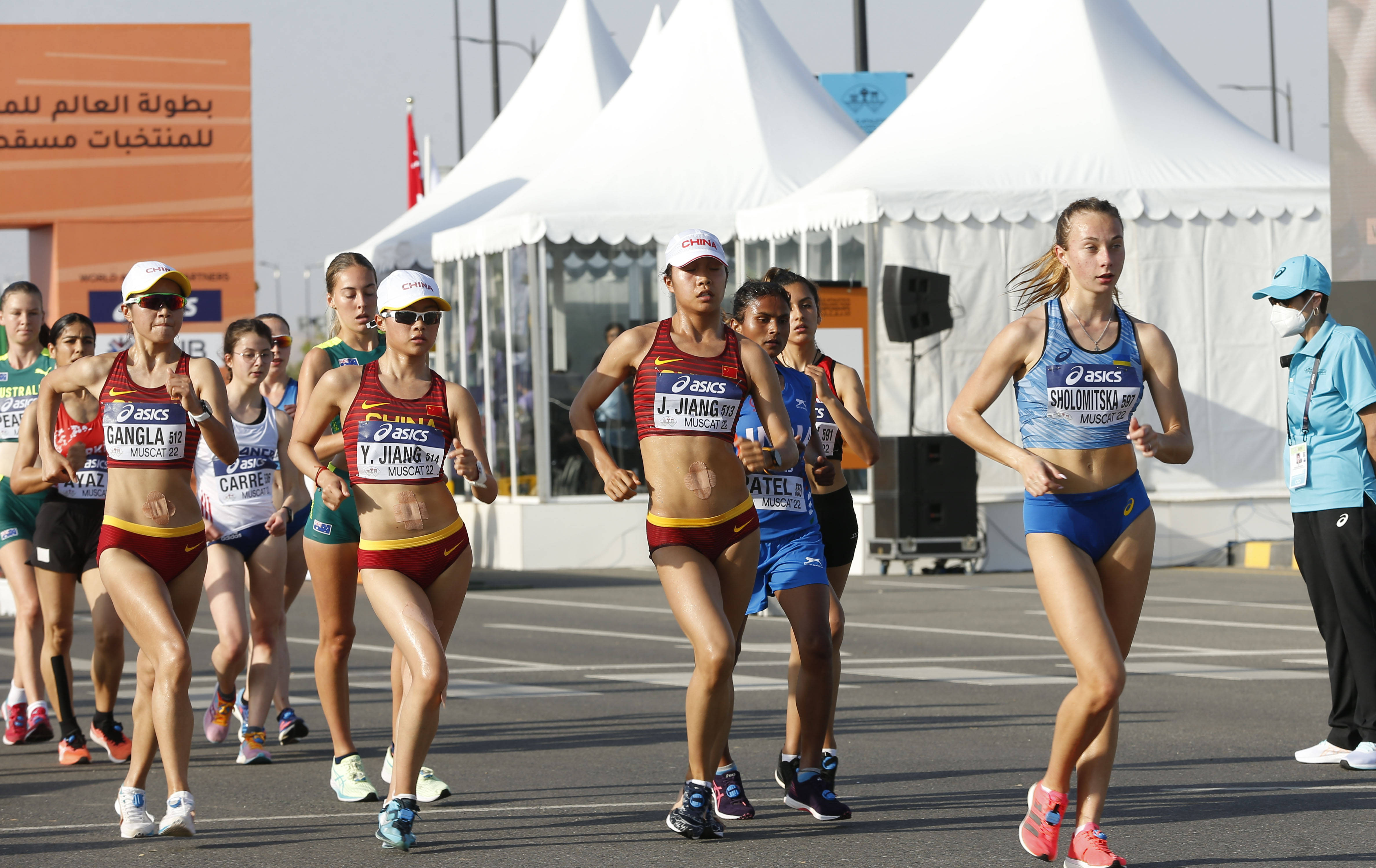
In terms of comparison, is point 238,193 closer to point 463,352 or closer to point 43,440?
point 463,352

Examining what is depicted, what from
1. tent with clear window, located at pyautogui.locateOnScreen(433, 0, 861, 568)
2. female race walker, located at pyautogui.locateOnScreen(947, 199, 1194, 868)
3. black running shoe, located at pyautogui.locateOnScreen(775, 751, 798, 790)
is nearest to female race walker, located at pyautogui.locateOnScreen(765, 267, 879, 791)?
black running shoe, located at pyautogui.locateOnScreen(775, 751, 798, 790)

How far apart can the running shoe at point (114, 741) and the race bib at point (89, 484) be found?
1.14 metres

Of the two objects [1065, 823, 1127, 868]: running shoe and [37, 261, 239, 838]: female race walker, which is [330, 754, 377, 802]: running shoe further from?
[1065, 823, 1127, 868]: running shoe

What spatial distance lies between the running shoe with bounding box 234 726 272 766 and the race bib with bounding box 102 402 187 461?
6.69ft

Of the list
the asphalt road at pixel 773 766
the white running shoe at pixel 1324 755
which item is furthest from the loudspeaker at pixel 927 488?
the white running shoe at pixel 1324 755

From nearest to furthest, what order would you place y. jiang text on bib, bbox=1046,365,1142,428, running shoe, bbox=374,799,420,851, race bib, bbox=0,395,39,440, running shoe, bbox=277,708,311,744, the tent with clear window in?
y. jiang text on bib, bbox=1046,365,1142,428
running shoe, bbox=374,799,420,851
running shoe, bbox=277,708,311,744
race bib, bbox=0,395,39,440
the tent with clear window

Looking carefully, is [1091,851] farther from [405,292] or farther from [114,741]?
[114,741]

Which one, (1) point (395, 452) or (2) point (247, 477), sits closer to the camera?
(1) point (395, 452)

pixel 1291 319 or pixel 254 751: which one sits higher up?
pixel 1291 319

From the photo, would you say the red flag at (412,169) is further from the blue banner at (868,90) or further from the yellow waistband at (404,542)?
the yellow waistband at (404,542)

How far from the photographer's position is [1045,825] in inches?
237

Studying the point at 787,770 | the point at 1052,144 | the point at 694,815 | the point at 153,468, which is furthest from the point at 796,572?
the point at 1052,144

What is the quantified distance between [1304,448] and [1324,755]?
1.33 m

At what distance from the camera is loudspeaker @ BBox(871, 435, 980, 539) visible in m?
20.9
